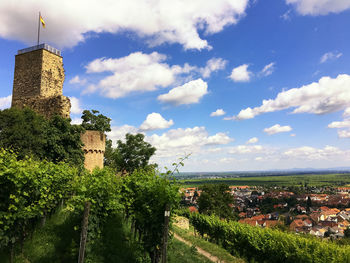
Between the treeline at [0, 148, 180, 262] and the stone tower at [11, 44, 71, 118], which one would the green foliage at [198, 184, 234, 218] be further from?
the treeline at [0, 148, 180, 262]

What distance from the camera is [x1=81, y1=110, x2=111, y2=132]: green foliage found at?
31.6 m

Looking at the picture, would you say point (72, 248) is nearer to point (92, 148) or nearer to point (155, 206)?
point (155, 206)

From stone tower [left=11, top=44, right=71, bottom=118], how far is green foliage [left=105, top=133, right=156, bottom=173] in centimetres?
1543

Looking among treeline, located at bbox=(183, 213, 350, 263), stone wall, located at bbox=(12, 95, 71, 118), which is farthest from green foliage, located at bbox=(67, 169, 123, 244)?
stone wall, located at bbox=(12, 95, 71, 118)

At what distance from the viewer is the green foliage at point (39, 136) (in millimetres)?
15062

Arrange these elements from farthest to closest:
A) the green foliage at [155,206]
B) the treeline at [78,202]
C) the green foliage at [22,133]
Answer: the green foliage at [22,133] < the green foliage at [155,206] < the treeline at [78,202]

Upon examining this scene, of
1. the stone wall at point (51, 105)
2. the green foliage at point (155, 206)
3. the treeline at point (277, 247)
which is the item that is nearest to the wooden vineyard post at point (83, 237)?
the green foliage at point (155, 206)

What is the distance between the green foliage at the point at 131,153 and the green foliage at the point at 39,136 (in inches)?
668

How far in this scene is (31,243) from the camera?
290 inches

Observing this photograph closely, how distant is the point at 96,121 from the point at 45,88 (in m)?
11.4

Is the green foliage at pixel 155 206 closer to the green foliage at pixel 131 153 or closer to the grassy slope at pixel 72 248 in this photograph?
the grassy slope at pixel 72 248

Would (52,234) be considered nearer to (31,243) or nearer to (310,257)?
(31,243)

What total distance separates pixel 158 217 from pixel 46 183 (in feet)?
12.2

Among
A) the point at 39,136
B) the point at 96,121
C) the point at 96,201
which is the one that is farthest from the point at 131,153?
the point at 96,201
